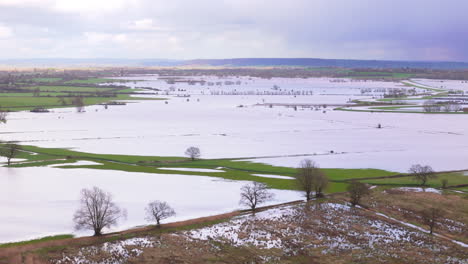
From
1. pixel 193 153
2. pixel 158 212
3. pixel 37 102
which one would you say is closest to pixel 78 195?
pixel 158 212

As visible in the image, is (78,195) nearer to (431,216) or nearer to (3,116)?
(431,216)

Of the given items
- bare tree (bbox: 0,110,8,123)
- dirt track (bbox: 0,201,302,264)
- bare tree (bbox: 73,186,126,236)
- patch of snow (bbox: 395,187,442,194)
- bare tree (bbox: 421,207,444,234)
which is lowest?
patch of snow (bbox: 395,187,442,194)

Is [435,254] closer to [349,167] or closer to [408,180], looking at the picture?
[408,180]

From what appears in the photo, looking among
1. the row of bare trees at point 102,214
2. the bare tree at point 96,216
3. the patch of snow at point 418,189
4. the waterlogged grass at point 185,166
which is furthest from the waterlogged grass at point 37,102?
the patch of snow at point 418,189

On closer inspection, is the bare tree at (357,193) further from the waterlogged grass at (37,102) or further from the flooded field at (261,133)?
the waterlogged grass at (37,102)

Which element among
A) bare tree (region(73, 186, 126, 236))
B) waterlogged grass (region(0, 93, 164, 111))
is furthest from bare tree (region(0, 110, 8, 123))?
bare tree (region(73, 186, 126, 236))

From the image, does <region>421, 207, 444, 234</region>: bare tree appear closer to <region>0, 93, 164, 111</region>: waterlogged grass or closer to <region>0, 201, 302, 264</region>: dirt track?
<region>0, 201, 302, 264</region>: dirt track

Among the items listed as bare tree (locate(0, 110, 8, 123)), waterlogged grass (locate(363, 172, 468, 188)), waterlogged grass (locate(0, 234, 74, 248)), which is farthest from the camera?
bare tree (locate(0, 110, 8, 123))
